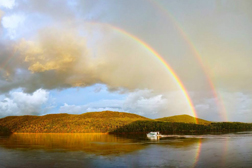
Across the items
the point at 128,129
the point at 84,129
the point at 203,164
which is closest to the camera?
the point at 203,164

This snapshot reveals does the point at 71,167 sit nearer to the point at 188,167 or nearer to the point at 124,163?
the point at 124,163

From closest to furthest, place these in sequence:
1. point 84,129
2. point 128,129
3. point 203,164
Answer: point 203,164 < point 128,129 < point 84,129

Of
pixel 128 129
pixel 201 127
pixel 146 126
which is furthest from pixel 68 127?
pixel 201 127

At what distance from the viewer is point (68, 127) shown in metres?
198

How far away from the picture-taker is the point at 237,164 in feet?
118

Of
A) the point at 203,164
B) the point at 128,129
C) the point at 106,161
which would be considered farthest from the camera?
the point at 128,129

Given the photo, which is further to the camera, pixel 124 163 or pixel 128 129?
pixel 128 129

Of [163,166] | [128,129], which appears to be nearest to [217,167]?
[163,166]

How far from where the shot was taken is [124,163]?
3684 cm

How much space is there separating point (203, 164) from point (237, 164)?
5492 mm

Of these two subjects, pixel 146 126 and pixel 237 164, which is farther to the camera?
pixel 146 126

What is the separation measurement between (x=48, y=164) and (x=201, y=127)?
592 feet

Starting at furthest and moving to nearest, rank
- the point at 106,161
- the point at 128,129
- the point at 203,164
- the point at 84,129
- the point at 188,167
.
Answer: the point at 84,129 < the point at 128,129 < the point at 106,161 < the point at 203,164 < the point at 188,167

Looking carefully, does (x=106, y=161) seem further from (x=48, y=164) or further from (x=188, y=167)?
(x=188, y=167)
